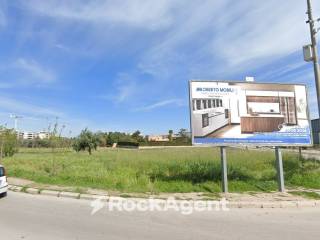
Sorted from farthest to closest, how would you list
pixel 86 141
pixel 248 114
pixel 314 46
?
pixel 86 141 < pixel 314 46 < pixel 248 114

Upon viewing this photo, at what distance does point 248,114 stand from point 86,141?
50.3 m

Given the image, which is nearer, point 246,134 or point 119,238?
point 119,238

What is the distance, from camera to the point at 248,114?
12445 mm

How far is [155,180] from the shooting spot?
1295 centimetres

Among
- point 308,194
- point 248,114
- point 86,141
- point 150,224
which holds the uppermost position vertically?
point 86,141

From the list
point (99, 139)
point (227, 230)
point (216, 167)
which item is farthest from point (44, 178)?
point (99, 139)

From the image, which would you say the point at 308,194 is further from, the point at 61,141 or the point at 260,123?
the point at 61,141

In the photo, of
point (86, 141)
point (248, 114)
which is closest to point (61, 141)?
point (248, 114)

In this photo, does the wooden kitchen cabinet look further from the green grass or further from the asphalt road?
the asphalt road

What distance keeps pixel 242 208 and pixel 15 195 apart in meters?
7.68

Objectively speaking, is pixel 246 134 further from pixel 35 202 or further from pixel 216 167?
pixel 35 202

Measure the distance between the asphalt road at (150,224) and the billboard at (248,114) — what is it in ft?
11.3

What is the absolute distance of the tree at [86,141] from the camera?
60.1 meters

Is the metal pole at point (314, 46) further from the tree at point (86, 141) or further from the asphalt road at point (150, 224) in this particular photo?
the tree at point (86, 141)
